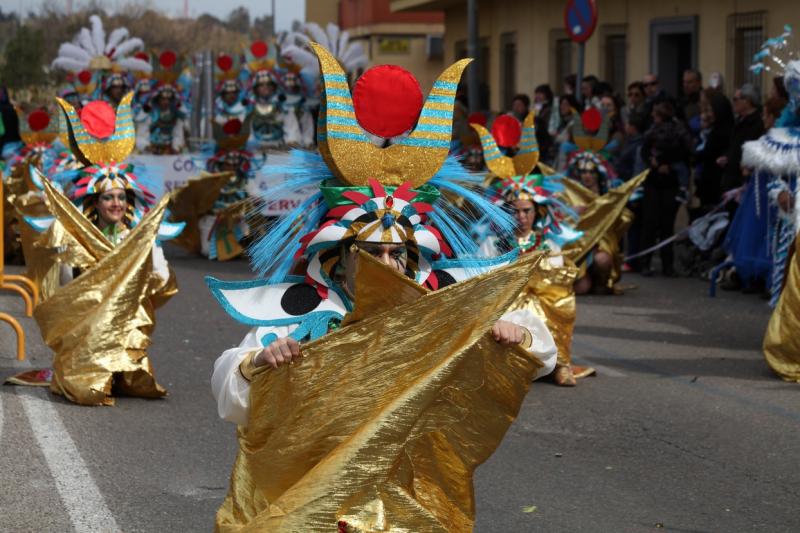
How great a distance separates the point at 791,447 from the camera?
7719mm

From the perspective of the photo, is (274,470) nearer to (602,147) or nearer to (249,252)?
(249,252)

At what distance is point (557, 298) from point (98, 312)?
296cm

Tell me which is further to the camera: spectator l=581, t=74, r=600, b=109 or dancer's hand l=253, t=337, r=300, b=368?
spectator l=581, t=74, r=600, b=109

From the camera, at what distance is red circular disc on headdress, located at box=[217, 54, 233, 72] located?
20.8m

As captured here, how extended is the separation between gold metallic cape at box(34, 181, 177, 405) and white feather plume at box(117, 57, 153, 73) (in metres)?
12.8

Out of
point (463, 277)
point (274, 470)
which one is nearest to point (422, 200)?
point (463, 277)

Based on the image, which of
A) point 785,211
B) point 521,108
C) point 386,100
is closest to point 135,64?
point 521,108

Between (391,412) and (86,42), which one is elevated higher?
(86,42)

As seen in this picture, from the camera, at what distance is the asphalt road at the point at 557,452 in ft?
20.7

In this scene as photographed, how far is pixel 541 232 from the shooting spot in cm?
984

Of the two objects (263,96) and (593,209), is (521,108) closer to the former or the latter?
(263,96)

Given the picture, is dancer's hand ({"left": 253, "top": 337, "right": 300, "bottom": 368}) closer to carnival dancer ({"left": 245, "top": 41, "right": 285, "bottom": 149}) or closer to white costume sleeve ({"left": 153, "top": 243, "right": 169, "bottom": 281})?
white costume sleeve ({"left": 153, "top": 243, "right": 169, "bottom": 281})

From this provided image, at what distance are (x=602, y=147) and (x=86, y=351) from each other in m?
7.43

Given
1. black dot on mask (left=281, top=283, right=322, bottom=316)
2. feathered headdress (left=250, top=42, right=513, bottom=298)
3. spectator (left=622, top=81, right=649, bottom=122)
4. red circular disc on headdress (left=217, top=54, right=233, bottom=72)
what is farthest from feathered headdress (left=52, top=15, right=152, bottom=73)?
black dot on mask (left=281, top=283, right=322, bottom=316)
